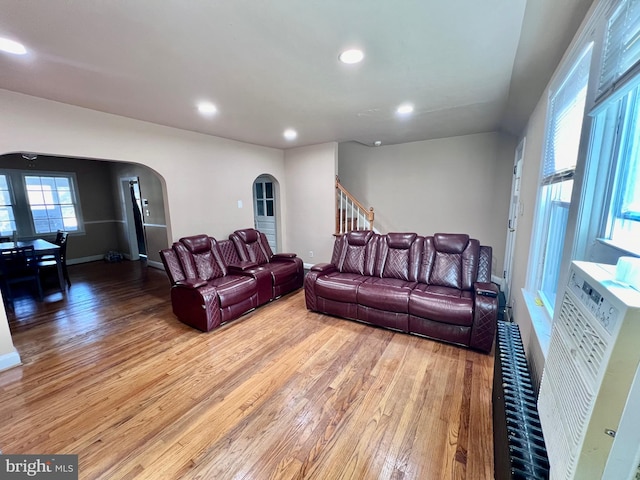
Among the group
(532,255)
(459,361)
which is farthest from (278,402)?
(532,255)

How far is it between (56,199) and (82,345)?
205 inches

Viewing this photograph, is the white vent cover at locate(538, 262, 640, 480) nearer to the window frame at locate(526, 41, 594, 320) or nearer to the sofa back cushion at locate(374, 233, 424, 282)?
the window frame at locate(526, 41, 594, 320)

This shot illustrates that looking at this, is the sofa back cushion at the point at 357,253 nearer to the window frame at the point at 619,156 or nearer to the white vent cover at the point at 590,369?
the window frame at the point at 619,156

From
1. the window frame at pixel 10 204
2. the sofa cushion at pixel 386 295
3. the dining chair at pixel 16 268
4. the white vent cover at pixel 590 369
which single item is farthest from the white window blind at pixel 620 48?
the window frame at pixel 10 204

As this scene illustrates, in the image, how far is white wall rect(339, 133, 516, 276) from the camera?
4.43 metres

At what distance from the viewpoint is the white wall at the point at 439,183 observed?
4.43 m

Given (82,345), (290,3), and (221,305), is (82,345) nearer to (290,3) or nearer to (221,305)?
(221,305)

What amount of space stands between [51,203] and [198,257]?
5074 mm

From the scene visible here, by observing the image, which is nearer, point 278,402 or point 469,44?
point 469,44

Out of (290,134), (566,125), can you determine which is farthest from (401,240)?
(290,134)

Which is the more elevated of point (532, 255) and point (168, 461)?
point (532, 255)

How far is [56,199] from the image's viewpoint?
5938 mm

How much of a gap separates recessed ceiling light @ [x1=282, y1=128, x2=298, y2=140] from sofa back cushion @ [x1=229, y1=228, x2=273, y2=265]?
166cm

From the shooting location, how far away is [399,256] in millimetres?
3465
